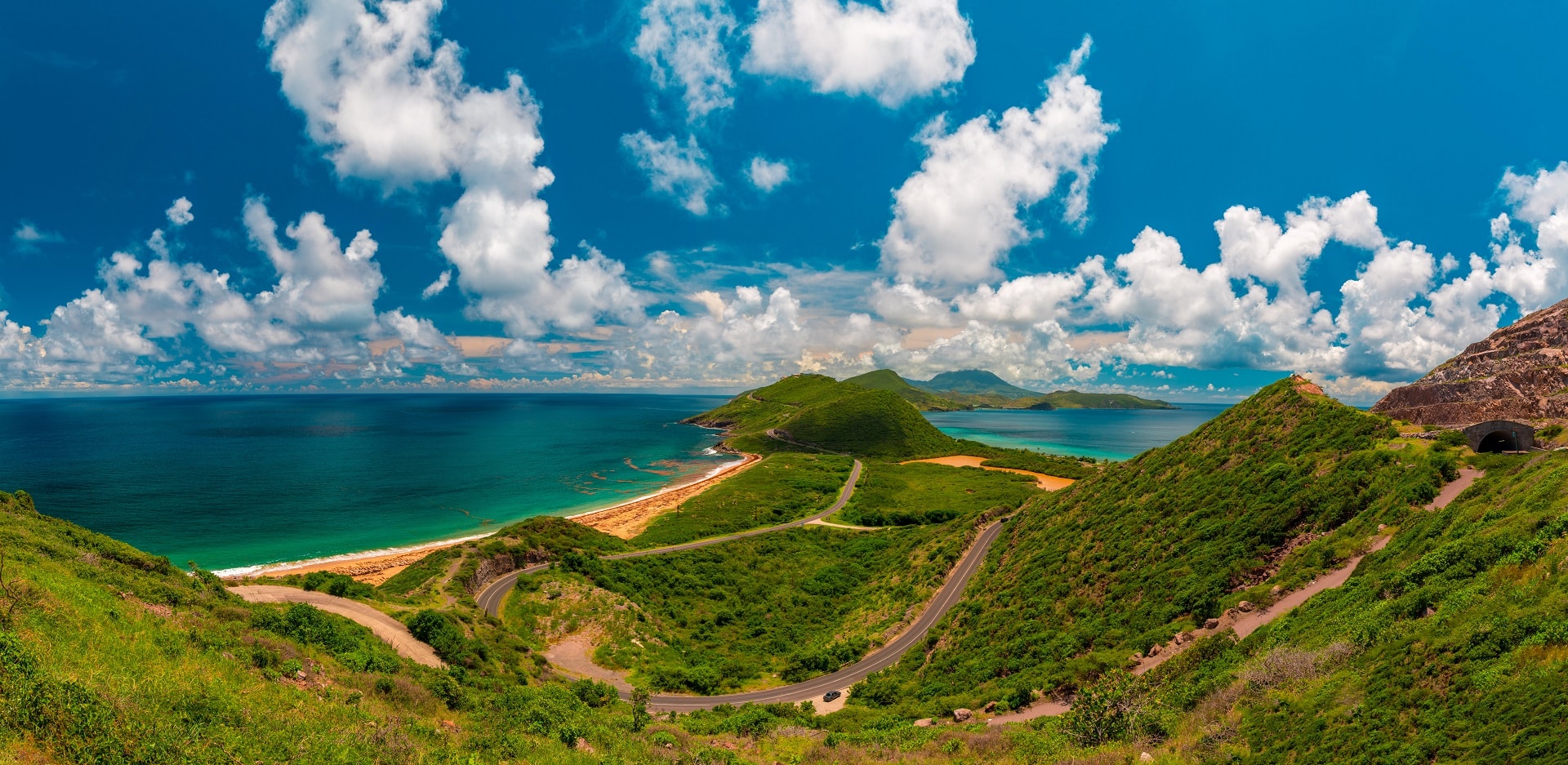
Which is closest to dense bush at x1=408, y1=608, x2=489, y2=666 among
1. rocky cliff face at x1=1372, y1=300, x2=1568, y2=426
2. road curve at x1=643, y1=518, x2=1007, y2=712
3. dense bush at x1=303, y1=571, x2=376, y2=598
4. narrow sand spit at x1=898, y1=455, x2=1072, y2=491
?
dense bush at x1=303, y1=571, x2=376, y2=598

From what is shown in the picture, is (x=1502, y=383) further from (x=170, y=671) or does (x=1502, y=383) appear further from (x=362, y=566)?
(x=362, y=566)

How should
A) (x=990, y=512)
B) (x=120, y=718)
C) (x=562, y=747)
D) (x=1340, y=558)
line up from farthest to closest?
(x=990, y=512), (x=1340, y=558), (x=562, y=747), (x=120, y=718)

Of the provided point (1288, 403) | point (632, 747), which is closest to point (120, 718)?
point (632, 747)

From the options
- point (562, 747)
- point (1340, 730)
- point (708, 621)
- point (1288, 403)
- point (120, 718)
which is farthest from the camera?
point (708, 621)

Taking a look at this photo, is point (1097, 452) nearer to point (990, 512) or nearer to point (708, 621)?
point (990, 512)

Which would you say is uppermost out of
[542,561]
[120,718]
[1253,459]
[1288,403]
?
[1288,403]

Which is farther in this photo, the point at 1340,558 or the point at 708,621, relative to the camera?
the point at 708,621
